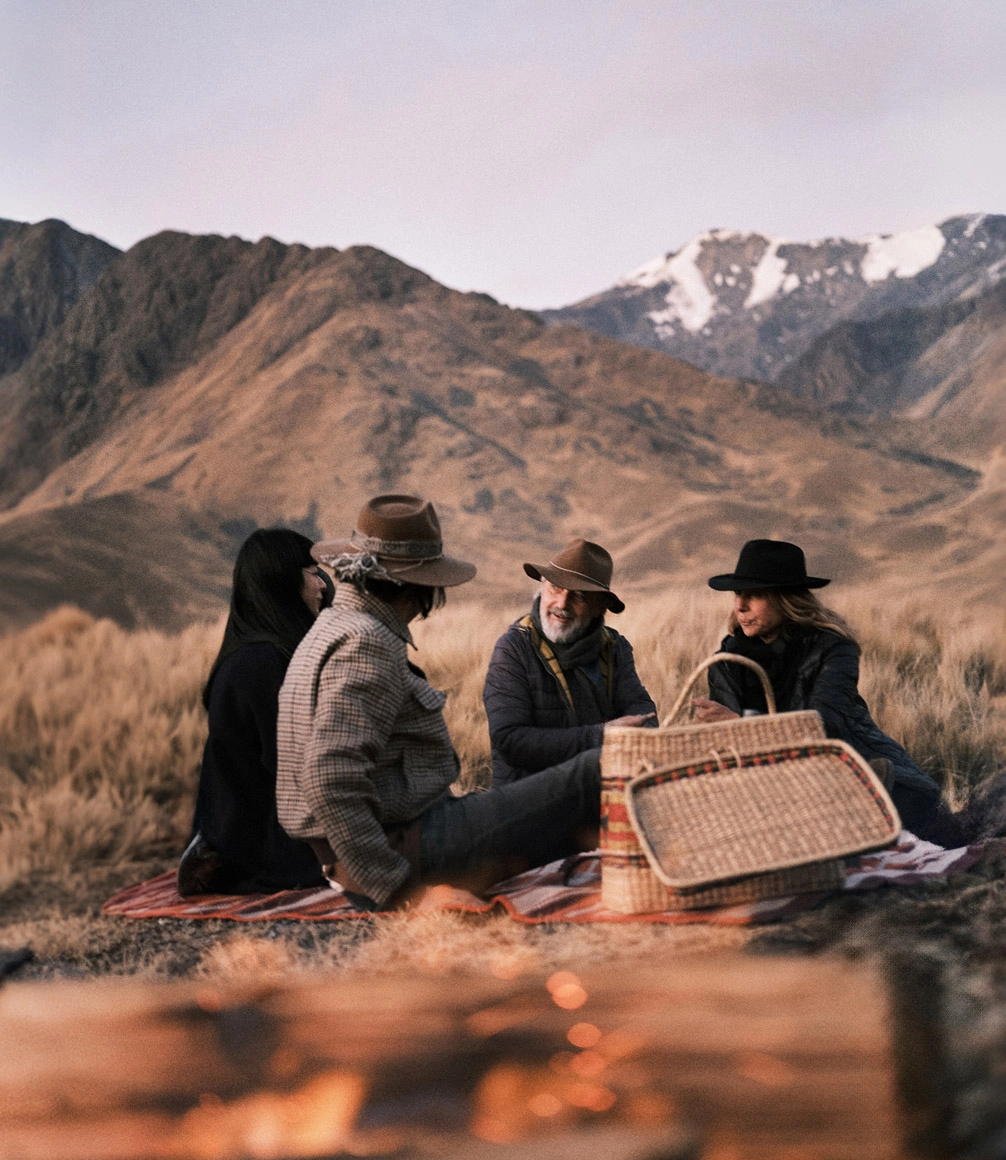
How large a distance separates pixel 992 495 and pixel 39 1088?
2311 centimetres

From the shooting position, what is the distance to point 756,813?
2.56 m

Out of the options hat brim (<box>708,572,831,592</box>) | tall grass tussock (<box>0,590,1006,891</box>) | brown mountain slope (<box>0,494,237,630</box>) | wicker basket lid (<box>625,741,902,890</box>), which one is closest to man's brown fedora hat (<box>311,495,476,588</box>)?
wicker basket lid (<box>625,741,902,890</box>)

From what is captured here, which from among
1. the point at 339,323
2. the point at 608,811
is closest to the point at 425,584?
the point at 608,811

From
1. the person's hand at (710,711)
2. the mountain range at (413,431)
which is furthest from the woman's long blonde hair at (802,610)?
the mountain range at (413,431)

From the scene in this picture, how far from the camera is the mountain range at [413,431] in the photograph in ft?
64.5

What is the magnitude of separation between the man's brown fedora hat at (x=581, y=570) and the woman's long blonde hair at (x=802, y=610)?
19.8 inches

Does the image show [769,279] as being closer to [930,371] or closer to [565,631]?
[930,371]

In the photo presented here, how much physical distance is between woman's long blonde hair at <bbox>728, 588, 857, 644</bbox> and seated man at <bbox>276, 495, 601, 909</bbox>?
888mm

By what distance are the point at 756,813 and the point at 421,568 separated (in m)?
1.01

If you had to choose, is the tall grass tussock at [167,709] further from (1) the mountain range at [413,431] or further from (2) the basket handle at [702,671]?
(1) the mountain range at [413,431]

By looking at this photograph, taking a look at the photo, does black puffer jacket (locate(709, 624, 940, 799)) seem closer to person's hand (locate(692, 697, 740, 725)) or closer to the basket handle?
person's hand (locate(692, 697, 740, 725))

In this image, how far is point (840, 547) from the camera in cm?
2044

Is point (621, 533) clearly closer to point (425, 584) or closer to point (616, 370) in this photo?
point (616, 370)

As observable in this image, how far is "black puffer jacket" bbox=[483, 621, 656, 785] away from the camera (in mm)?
3334
